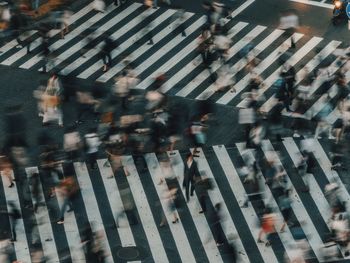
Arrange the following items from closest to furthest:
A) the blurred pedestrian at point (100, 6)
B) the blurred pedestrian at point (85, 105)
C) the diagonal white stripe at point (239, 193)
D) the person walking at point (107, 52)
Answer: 1. the diagonal white stripe at point (239, 193)
2. the blurred pedestrian at point (85, 105)
3. the person walking at point (107, 52)
4. the blurred pedestrian at point (100, 6)

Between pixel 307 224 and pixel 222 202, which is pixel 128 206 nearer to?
pixel 222 202

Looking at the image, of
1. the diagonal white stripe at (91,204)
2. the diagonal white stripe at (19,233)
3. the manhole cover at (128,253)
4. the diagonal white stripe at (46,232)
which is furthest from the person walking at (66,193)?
the manhole cover at (128,253)

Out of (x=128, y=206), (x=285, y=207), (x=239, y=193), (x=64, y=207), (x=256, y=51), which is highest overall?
(x=256, y=51)

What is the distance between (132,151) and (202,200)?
369 centimetres

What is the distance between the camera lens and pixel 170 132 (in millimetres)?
32500

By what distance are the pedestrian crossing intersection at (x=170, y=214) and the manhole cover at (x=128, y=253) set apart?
3 cm

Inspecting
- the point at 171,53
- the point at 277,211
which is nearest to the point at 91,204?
the point at 277,211

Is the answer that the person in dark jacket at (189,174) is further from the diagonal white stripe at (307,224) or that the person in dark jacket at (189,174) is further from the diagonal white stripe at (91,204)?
the diagonal white stripe at (307,224)

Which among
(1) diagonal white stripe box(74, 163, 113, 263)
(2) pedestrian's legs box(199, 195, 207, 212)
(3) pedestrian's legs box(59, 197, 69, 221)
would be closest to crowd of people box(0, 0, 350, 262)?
(3) pedestrian's legs box(59, 197, 69, 221)

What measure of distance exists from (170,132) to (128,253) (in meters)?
5.56

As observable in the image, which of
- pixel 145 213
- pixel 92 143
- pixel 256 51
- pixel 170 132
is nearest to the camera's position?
pixel 145 213

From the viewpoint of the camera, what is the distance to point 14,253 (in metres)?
28.3

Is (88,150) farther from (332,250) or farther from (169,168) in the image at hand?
(332,250)

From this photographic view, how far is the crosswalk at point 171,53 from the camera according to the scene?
36.3m
